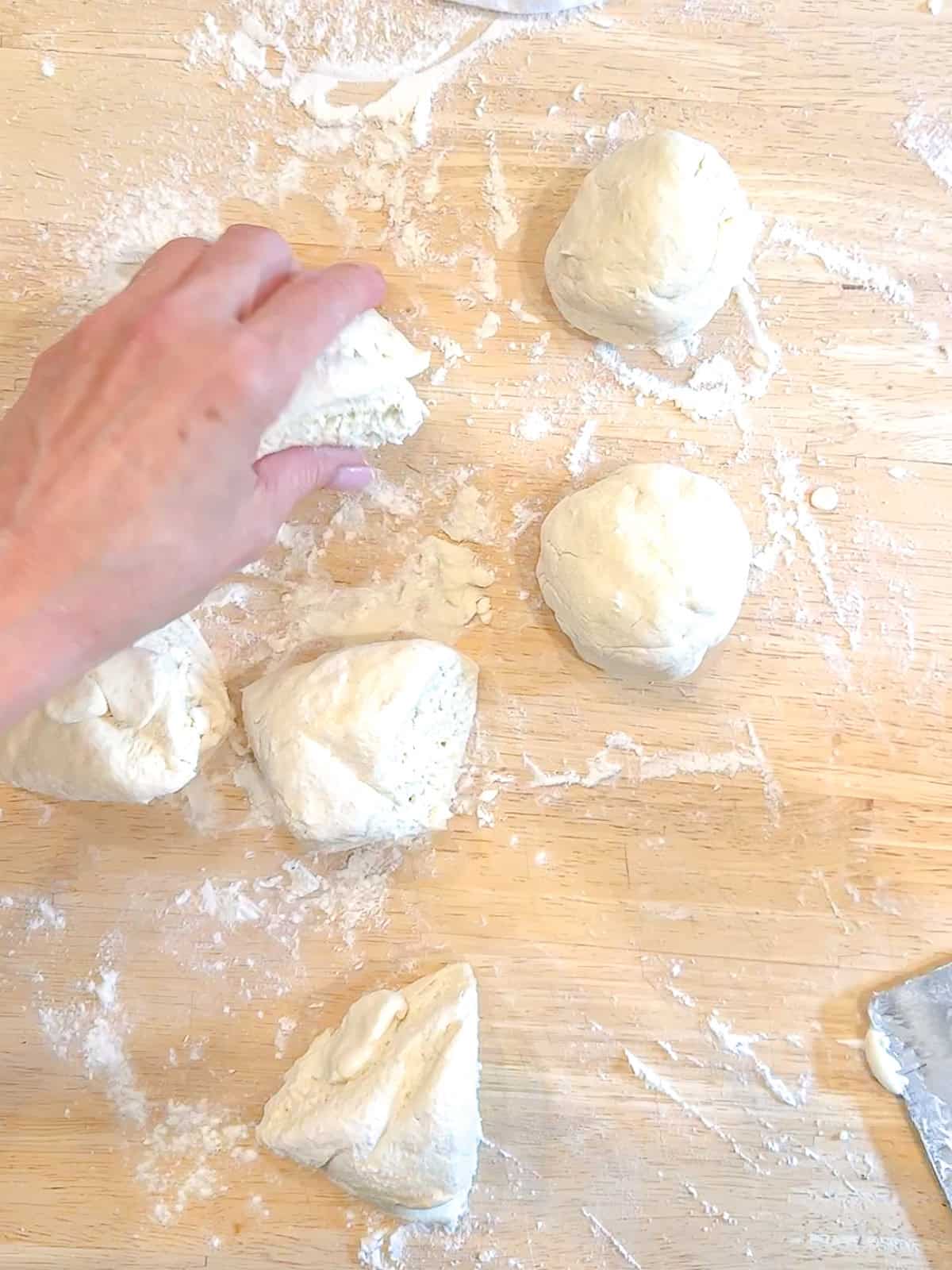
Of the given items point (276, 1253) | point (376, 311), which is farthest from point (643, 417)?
point (276, 1253)

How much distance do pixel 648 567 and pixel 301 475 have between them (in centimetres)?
35

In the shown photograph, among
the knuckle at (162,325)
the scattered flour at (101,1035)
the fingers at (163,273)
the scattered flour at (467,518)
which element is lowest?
the scattered flour at (101,1035)

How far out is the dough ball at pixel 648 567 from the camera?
38.4 inches

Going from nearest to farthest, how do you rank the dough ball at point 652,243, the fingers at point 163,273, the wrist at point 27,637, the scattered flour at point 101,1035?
1. the wrist at point 27,637
2. the fingers at point 163,273
3. the dough ball at point 652,243
4. the scattered flour at point 101,1035

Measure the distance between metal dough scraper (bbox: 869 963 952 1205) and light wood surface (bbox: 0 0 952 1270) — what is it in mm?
27

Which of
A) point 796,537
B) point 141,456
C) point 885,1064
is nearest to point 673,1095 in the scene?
point 885,1064

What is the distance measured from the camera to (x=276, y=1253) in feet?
3.47

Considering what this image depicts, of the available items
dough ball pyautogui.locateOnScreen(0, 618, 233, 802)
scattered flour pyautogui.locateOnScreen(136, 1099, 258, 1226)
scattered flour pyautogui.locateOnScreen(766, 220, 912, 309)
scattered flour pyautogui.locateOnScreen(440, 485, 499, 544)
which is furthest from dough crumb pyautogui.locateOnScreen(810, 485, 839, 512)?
scattered flour pyautogui.locateOnScreen(136, 1099, 258, 1226)

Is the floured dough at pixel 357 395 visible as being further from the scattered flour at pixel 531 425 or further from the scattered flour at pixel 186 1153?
the scattered flour at pixel 186 1153

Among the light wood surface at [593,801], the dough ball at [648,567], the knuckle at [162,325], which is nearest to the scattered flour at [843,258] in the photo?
the light wood surface at [593,801]

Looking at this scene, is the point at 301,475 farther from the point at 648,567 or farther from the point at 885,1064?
the point at 885,1064

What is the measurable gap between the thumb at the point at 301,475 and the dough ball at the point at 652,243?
29 centimetres

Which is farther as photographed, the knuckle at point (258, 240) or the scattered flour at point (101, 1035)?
the scattered flour at point (101, 1035)

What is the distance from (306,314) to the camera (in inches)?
34.0
